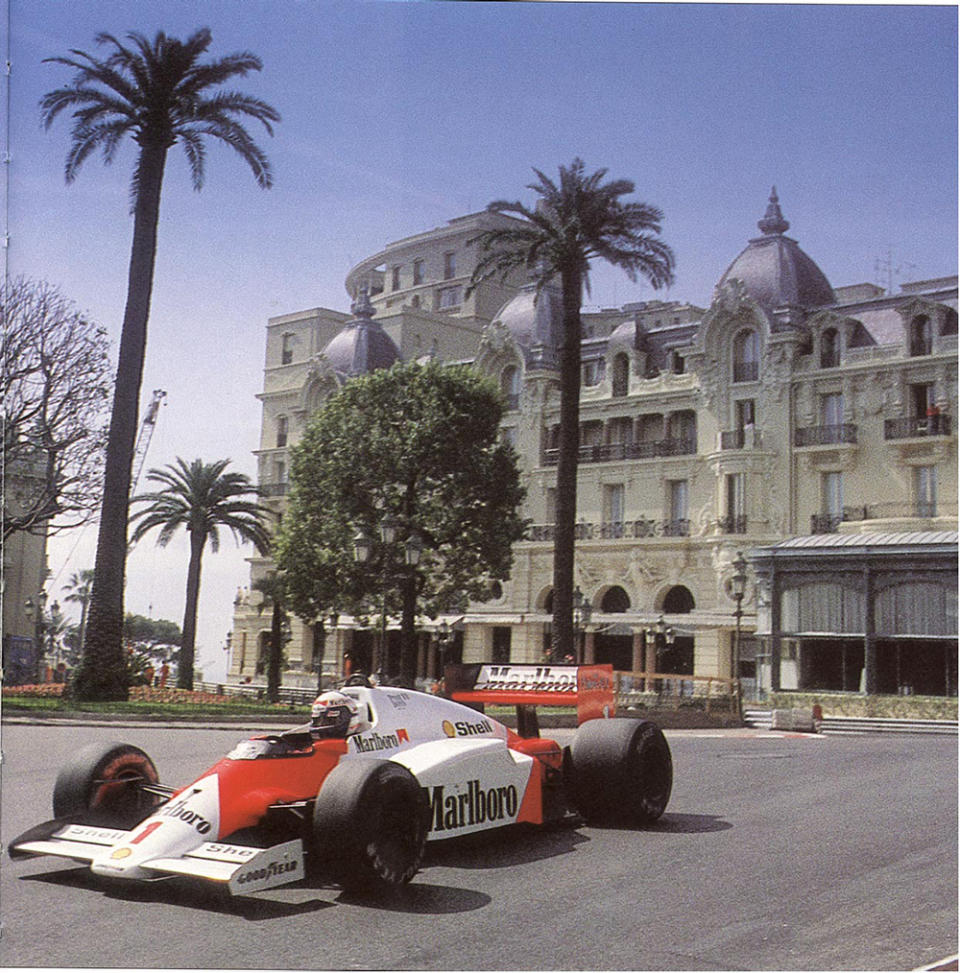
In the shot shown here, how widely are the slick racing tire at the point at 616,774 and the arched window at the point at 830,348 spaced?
34.4 metres

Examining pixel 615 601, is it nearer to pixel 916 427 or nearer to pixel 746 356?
pixel 746 356

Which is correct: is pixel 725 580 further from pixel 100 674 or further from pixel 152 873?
pixel 152 873

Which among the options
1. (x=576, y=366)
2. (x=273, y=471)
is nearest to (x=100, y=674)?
(x=576, y=366)

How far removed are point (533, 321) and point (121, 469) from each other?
36.6 m

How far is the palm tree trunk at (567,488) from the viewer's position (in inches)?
1032

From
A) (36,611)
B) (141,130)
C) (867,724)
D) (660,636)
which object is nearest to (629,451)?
(660,636)

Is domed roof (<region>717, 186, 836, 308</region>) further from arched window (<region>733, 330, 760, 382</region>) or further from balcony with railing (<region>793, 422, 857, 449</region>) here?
balcony with railing (<region>793, 422, 857, 449</region>)

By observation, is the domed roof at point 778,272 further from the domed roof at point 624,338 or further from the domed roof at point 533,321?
the domed roof at point 533,321

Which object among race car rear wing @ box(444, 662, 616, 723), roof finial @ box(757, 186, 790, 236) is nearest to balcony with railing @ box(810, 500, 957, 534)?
roof finial @ box(757, 186, 790, 236)

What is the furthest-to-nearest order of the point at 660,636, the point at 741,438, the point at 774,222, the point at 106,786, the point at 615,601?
the point at 615,601 → the point at 774,222 → the point at 741,438 → the point at 660,636 → the point at 106,786

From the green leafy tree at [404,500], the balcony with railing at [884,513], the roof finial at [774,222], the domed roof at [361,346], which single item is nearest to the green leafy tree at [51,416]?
the green leafy tree at [404,500]

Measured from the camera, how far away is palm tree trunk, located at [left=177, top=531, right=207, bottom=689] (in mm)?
12531

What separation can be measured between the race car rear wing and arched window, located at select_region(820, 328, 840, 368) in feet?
111

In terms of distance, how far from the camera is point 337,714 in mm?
8289
